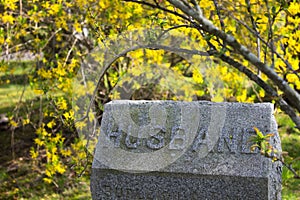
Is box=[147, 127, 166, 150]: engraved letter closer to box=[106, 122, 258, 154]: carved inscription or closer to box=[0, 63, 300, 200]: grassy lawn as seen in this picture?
box=[106, 122, 258, 154]: carved inscription

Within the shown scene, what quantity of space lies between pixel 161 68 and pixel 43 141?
143cm

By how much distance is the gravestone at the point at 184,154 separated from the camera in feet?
11.6

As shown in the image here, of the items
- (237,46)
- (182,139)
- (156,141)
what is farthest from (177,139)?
(237,46)

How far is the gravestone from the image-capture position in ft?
11.6

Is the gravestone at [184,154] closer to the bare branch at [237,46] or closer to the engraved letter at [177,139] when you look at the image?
the engraved letter at [177,139]

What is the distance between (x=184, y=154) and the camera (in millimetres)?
3686

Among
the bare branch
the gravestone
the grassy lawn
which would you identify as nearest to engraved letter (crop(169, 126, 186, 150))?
the gravestone

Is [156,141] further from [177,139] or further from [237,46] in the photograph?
[237,46]

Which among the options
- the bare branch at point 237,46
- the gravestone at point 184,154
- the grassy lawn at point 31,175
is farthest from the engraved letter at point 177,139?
the grassy lawn at point 31,175

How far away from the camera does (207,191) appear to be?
359 centimetres

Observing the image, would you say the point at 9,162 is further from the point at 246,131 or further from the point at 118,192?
the point at 246,131

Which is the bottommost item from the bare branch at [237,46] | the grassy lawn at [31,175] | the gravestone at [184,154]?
the grassy lawn at [31,175]

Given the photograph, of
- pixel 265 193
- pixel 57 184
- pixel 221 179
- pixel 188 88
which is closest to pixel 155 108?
pixel 221 179

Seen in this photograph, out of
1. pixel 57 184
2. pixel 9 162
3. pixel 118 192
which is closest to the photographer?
pixel 118 192
